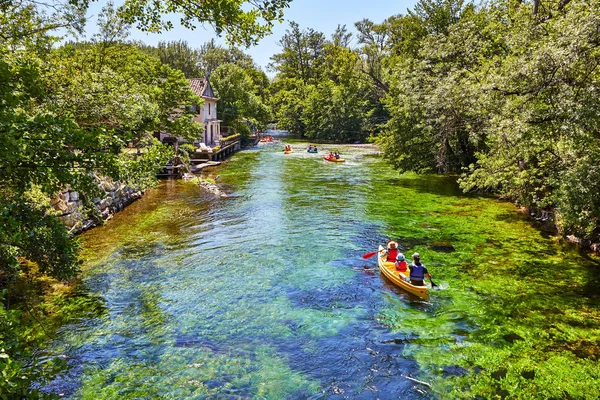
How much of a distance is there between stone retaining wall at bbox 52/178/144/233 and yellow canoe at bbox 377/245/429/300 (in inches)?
380

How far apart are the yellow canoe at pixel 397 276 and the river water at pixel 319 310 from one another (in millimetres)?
299

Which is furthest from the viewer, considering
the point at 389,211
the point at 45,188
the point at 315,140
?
the point at 315,140

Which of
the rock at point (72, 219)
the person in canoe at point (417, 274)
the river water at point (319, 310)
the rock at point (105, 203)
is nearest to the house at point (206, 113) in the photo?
the rock at point (105, 203)

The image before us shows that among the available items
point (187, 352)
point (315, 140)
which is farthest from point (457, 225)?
point (315, 140)

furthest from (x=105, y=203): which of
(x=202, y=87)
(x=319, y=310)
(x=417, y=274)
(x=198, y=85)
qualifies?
(x=198, y=85)

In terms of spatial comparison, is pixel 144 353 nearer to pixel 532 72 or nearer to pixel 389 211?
pixel 532 72

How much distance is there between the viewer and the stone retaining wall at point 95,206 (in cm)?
1772

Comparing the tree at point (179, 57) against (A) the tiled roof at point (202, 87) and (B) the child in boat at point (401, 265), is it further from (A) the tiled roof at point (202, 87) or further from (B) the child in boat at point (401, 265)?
(B) the child in boat at point (401, 265)

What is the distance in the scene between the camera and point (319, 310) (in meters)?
12.0

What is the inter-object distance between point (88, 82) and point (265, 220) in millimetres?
10532

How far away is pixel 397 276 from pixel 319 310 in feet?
9.61

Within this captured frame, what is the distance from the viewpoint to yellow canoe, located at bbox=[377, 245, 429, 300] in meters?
12.5

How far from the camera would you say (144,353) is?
9.90 m

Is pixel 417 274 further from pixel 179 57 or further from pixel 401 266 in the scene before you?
pixel 179 57
